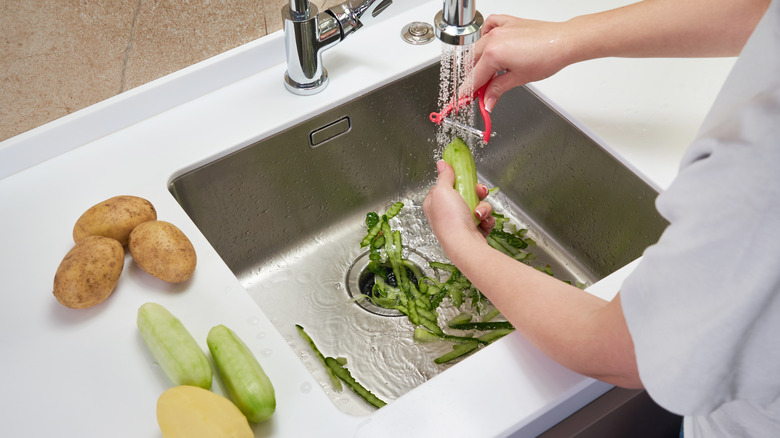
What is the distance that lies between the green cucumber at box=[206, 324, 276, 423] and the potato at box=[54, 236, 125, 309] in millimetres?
146

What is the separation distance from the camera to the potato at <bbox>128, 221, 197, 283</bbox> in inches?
30.2

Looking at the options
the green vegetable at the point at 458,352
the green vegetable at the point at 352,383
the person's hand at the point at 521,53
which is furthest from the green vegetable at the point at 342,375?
the person's hand at the point at 521,53

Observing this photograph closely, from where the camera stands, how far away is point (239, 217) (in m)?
1.05

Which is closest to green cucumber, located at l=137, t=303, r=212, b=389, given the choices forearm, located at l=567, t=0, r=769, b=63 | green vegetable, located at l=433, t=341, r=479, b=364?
green vegetable, located at l=433, t=341, r=479, b=364

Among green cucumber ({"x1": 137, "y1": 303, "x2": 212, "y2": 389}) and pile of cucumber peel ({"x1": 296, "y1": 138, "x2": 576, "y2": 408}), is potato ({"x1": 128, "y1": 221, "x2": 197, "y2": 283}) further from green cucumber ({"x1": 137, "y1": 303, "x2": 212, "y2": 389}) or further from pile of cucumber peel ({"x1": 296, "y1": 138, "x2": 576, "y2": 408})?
pile of cucumber peel ({"x1": 296, "y1": 138, "x2": 576, "y2": 408})

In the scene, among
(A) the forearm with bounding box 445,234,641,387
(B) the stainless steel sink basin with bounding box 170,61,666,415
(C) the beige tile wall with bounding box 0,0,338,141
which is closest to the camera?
(A) the forearm with bounding box 445,234,641,387

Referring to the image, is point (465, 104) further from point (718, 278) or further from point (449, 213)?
point (718, 278)

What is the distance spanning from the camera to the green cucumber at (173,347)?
671 millimetres

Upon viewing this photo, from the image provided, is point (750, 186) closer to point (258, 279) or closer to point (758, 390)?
point (758, 390)

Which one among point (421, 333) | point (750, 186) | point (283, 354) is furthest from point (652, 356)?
point (421, 333)

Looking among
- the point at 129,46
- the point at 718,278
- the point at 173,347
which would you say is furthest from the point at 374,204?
the point at 718,278

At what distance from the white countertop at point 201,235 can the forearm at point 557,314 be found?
2.5 inches

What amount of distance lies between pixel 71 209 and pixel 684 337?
0.76 meters

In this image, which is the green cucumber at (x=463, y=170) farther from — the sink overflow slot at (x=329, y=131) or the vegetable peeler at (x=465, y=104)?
the sink overflow slot at (x=329, y=131)
